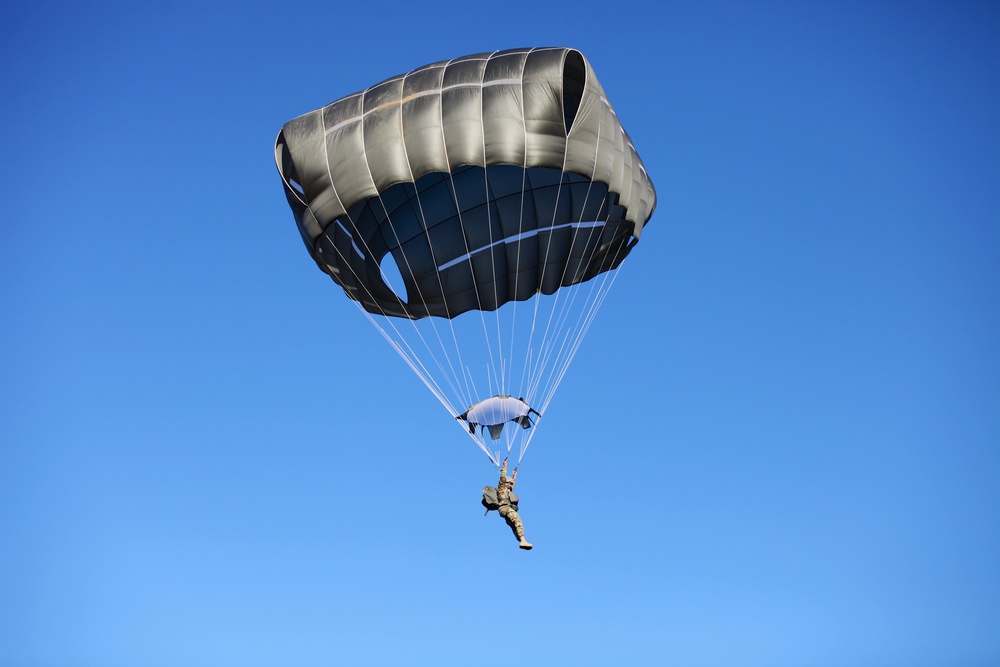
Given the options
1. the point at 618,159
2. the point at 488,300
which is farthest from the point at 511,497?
the point at 618,159

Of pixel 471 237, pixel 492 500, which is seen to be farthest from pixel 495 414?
pixel 471 237

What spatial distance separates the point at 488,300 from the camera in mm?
25297

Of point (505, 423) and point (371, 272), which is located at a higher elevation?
point (371, 272)

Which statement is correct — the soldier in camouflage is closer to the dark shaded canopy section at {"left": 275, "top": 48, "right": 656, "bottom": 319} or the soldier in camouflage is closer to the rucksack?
the rucksack

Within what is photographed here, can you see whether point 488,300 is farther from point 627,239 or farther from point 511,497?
point 511,497

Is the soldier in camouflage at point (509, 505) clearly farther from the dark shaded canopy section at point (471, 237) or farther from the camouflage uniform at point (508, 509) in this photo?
the dark shaded canopy section at point (471, 237)

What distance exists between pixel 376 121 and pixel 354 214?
6.63ft

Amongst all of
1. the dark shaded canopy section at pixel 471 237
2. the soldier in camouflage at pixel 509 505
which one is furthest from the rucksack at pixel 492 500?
the dark shaded canopy section at pixel 471 237

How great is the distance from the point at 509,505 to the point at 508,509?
3.0 inches

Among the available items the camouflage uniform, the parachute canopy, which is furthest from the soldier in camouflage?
the parachute canopy

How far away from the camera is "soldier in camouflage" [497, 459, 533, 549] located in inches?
862

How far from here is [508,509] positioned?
22.0m

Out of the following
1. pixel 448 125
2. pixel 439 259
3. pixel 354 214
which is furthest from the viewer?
pixel 439 259

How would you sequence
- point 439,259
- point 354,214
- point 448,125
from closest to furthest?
1. point 448,125
2. point 354,214
3. point 439,259
